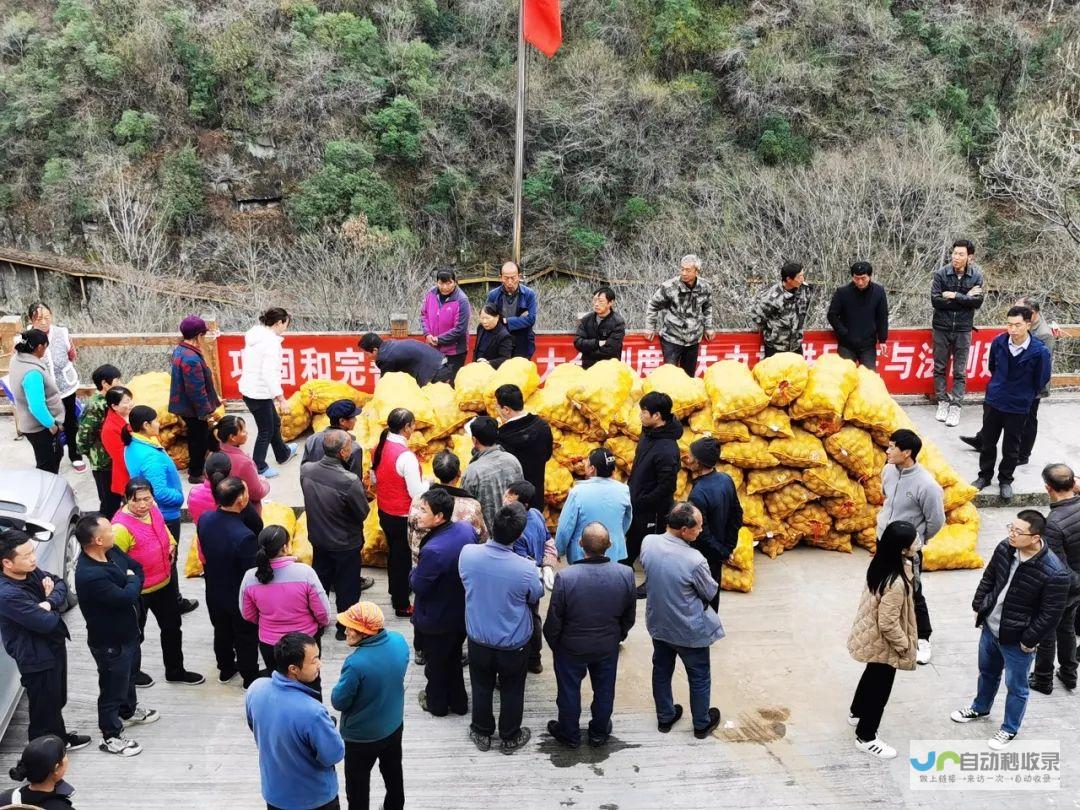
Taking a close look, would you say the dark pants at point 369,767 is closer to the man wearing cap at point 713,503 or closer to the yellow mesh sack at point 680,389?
the man wearing cap at point 713,503

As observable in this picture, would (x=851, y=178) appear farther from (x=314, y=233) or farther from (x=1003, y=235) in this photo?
(x=314, y=233)

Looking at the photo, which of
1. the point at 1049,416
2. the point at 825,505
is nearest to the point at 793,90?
the point at 1049,416

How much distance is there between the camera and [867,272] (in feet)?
27.3

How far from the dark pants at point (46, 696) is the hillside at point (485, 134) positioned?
16549mm

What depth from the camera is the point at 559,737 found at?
17.2ft

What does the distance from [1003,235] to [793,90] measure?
625 cm

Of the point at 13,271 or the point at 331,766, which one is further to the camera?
the point at 13,271

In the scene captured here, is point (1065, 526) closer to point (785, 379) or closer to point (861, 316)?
point (785, 379)

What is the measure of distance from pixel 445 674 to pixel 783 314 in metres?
4.75

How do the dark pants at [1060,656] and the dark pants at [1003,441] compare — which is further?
the dark pants at [1003,441]

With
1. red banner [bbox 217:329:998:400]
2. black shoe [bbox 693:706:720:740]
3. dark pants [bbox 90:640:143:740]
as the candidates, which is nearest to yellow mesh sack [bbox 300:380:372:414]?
red banner [bbox 217:329:998:400]

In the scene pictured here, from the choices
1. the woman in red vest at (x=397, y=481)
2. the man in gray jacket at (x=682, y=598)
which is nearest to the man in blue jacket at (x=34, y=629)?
the woman in red vest at (x=397, y=481)

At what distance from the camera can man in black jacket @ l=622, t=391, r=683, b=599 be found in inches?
238

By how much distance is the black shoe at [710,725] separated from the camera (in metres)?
5.32
